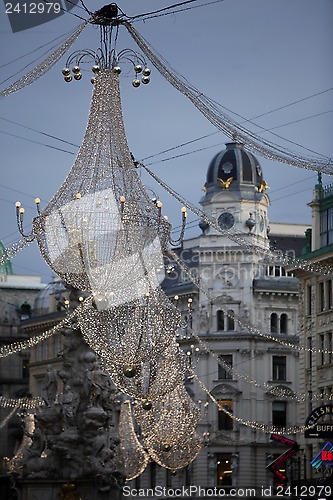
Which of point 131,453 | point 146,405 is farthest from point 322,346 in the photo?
point 146,405

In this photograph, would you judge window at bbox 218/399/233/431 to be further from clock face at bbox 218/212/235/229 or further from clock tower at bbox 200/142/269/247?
clock face at bbox 218/212/235/229

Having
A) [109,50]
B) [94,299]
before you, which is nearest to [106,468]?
[94,299]

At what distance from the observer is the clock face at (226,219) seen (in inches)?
3093

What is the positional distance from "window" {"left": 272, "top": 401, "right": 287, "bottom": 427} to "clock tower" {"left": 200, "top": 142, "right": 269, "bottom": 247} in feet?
28.8

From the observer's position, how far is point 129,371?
1170 inches

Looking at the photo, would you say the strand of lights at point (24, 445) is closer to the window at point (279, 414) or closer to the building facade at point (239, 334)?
the building facade at point (239, 334)

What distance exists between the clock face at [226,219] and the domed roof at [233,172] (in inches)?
54.3

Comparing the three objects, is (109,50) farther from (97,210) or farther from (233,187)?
(233,187)

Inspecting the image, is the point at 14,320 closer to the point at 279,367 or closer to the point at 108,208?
the point at 279,367

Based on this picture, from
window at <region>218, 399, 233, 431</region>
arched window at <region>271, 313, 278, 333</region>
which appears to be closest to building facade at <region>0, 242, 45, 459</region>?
window at <region>218, 399, 233, 431</region>

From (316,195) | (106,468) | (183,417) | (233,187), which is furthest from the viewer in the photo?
(233,187)

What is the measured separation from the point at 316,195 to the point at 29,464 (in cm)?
1866

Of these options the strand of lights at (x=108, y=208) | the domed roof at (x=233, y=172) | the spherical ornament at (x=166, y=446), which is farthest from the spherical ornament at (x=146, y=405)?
the domed roof at (x=233, y=172)

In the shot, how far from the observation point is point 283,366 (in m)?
80.5
